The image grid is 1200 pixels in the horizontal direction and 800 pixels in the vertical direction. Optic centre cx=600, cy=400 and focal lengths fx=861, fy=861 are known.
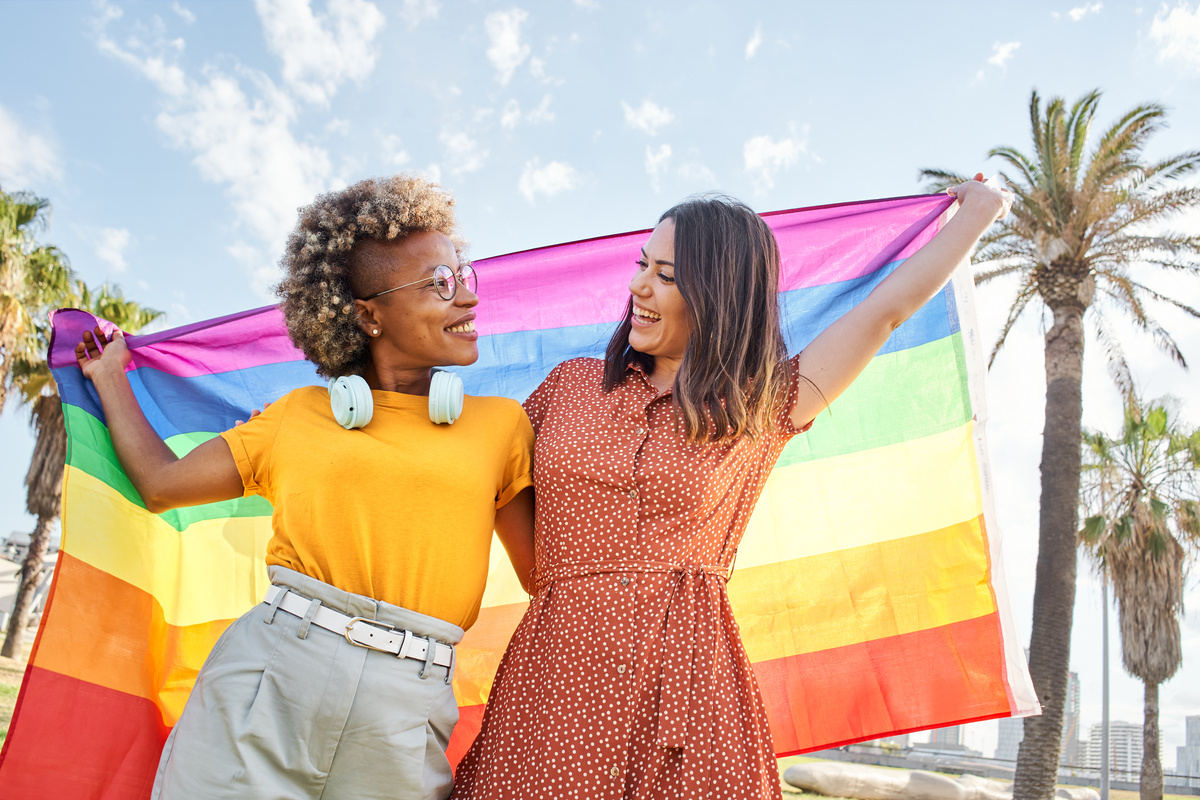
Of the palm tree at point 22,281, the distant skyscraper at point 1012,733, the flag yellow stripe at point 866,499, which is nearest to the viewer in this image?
the flag yellow stripe at point 866,499

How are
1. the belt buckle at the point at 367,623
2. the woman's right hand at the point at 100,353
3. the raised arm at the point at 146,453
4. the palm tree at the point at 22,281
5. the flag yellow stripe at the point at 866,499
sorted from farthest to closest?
the palm tree at the point at 22,281 → the flag yellow stripe at the point at 866,499 → the woman's right hand at the point at 100,353 → the raised arm at the point at 146,453 → the belt buckle at the point at 367,623

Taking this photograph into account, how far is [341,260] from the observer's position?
2832 mm

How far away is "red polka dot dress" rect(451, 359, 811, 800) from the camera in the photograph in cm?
231

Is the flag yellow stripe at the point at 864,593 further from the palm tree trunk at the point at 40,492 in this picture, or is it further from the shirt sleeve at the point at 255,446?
the palm tree trunk at the point at 40,492

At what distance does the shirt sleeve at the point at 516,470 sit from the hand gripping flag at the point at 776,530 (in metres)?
1.19

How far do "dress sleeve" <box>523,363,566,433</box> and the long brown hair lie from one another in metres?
0.21

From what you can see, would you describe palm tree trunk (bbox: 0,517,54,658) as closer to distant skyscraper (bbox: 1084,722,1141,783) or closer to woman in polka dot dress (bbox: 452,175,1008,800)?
woman in polka dot dress (bbox: 452,175,1008,800)

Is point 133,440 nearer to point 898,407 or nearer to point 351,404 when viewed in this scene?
point 351,404

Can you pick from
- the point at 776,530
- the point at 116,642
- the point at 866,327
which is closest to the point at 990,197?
the point at 866,327

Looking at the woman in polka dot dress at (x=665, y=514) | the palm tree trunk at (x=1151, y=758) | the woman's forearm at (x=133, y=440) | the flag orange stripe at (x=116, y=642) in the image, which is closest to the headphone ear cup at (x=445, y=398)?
the woman in polka dot dress at (x=665, y=514)

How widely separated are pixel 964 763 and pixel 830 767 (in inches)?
552

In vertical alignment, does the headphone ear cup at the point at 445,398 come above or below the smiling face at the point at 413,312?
below

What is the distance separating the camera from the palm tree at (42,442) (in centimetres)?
2112

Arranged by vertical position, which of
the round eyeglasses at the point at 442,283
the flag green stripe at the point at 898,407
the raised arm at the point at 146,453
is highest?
the flag green stripe at the point at 898,407
